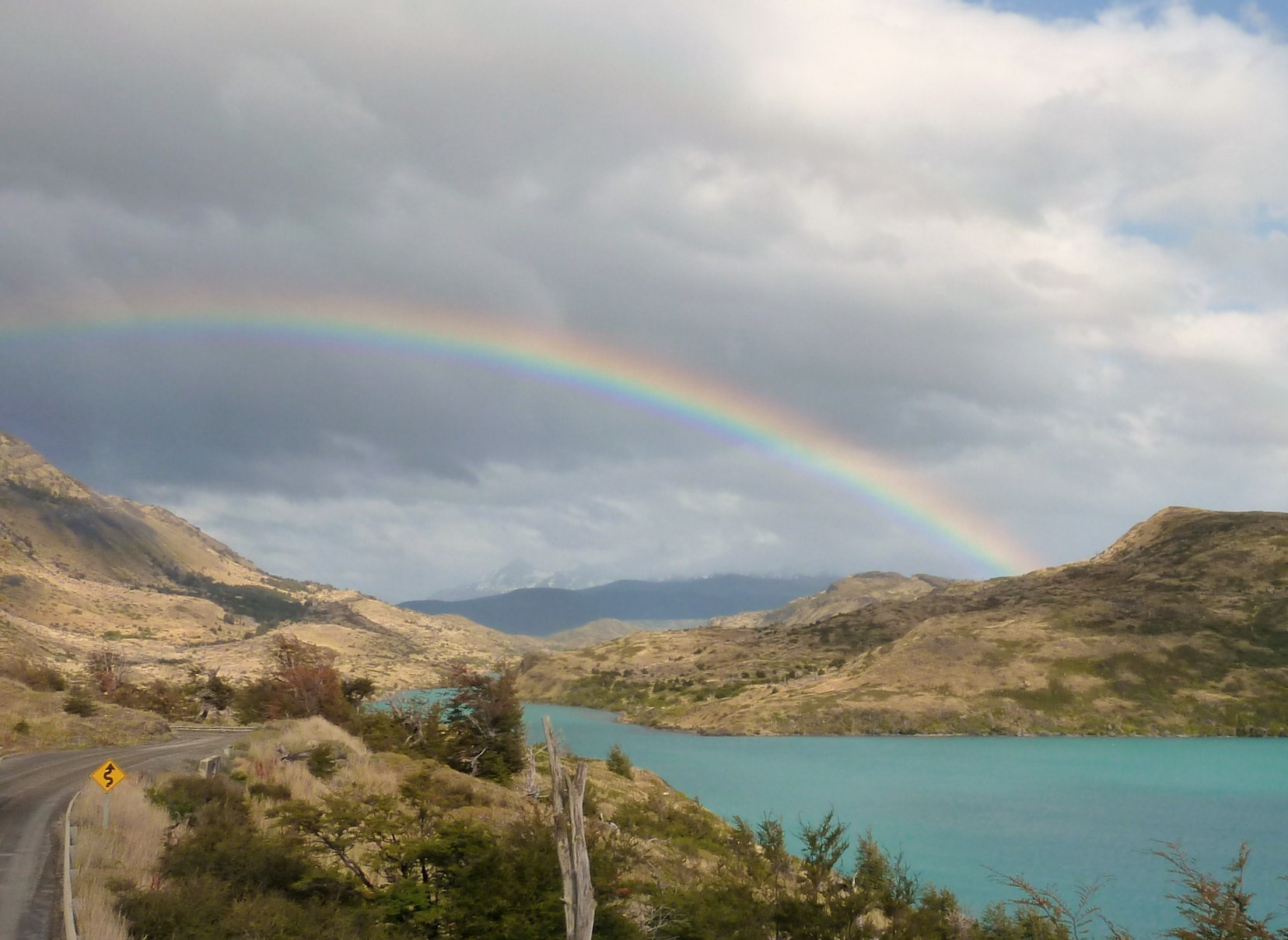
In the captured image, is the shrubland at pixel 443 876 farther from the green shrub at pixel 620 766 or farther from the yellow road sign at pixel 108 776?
the green shrub at pixel 620 766

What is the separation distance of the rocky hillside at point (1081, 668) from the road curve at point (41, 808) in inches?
4443

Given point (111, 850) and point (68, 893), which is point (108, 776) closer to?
point (111, 850)

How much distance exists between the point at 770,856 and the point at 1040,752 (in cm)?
9330

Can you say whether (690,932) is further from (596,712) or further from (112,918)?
(596,712)

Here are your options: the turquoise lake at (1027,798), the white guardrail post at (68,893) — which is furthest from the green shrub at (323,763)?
the turquoise lake at (1027,798)

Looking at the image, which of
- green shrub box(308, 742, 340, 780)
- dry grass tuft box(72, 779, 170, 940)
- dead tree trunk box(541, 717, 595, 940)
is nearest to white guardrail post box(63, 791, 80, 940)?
dry grass tuft box(72, 779, 170, 940)

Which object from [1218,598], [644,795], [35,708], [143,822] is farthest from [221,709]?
[1218,598]

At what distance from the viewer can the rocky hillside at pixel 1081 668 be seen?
428 ft

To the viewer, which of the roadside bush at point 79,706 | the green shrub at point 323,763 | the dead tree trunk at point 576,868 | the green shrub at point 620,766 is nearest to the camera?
A: the dead tree trunk at point 576,868

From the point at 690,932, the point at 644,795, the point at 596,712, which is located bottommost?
the point at 596,712

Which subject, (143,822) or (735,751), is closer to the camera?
(143,822)

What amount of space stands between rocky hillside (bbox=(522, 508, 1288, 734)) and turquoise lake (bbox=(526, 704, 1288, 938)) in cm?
957

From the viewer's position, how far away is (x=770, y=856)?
31.8 m

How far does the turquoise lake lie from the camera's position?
48.3 m
